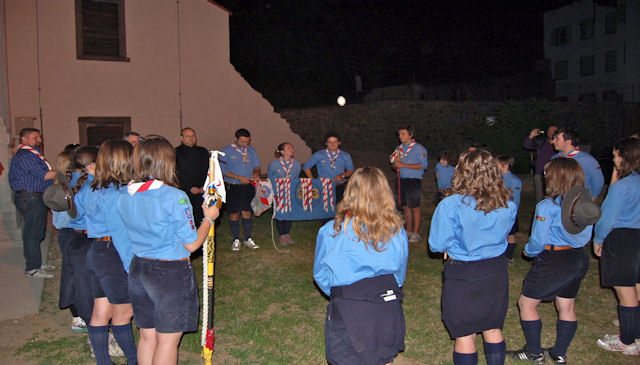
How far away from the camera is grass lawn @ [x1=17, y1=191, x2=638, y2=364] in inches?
186

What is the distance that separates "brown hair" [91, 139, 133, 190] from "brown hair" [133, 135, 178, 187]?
1.40ft

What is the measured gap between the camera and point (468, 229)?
350cm

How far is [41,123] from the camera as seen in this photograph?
38.5ft

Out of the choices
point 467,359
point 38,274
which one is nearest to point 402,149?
point 467,359

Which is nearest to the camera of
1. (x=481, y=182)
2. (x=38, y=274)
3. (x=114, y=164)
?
(x=481, y=182)

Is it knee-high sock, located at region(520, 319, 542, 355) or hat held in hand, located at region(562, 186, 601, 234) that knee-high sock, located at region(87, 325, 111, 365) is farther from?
hat held in hand, located at region(562, 186, 601, 234)

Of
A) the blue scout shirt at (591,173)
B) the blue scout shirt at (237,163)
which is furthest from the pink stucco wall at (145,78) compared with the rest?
the blue scout shirt at (591,173)

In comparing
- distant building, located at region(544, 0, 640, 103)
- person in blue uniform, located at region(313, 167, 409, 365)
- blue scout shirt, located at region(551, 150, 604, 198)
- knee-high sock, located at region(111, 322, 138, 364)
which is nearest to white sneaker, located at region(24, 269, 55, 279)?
knee-high sock, located at region(111, 322, 138, 364)

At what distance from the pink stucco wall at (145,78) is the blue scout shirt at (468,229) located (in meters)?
10.9

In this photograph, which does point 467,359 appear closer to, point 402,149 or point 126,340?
point 126,340

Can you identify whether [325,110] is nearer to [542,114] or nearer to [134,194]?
[542,114]

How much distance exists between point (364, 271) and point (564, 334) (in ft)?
7.81

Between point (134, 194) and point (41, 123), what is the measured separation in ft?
33.6

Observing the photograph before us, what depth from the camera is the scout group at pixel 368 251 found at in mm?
3133
